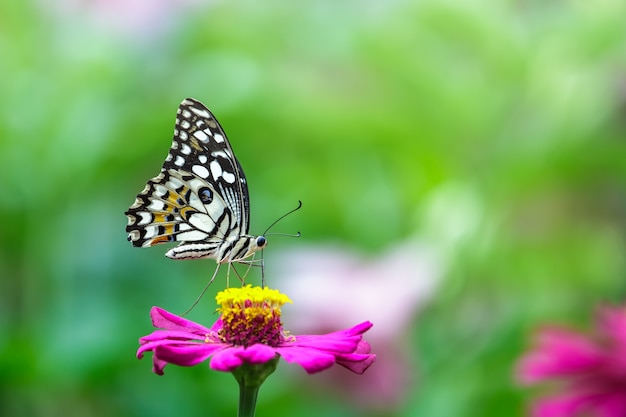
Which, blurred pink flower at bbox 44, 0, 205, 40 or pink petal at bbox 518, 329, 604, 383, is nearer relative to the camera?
pink petal at bbox 518, 329, 604, 383

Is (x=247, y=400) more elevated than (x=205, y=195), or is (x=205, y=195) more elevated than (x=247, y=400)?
(x=205, y=195)

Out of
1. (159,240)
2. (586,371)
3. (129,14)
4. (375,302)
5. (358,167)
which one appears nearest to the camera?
(159,240)

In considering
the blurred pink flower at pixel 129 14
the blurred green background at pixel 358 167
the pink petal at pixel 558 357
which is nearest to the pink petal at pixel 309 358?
the pink petal at pixel 558 357

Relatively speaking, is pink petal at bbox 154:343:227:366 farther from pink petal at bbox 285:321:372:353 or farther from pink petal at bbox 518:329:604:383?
pink petal at bbox 518:329:604:383

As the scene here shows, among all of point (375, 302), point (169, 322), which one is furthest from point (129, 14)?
point (169, 322)

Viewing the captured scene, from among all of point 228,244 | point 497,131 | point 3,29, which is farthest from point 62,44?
point 228,244

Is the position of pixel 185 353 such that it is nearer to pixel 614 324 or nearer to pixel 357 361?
pixel 357 361

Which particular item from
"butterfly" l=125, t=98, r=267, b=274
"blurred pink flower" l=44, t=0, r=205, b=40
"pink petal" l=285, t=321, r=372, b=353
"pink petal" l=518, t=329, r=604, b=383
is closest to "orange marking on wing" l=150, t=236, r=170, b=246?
"butterfly" l=125, t=98, r=267, b=274
